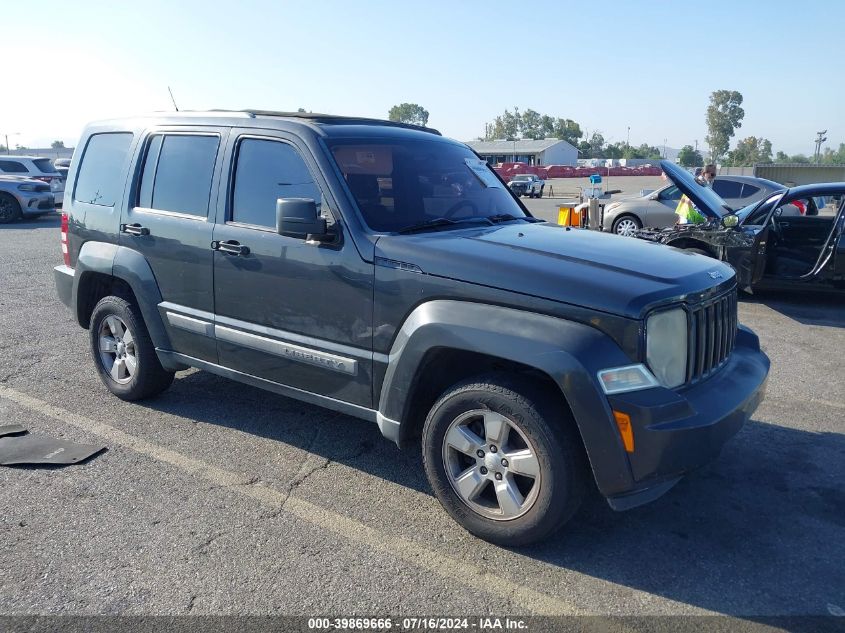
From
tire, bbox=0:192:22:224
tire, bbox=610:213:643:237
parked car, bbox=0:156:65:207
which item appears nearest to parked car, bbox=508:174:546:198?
tire, bbox=610:213:643:237

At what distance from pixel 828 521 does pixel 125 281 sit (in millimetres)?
4656

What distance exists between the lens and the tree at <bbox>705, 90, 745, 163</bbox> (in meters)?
134

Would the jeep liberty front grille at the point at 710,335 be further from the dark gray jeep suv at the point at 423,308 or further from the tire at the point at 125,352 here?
the tire at the point at 125,352

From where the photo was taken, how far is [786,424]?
4.94 metres

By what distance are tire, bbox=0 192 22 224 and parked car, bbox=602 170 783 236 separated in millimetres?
14969

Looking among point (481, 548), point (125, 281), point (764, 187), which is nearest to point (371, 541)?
point (481, 548)

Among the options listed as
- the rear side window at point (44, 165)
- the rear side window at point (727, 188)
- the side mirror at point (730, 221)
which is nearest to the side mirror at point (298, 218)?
the side mirror at point (730, 221)

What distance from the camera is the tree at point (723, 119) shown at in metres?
134

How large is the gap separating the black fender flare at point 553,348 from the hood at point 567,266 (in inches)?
5.3

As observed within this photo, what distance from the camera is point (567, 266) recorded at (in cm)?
336

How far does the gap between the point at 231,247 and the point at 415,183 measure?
A: 1173 millimetres

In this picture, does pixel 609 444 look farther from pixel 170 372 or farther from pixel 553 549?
pixel 170 372

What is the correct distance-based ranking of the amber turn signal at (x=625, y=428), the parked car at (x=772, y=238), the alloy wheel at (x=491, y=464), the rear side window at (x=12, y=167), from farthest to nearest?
the rear side window at (x=12, y=167) → the parked car at (x=772, y=238) → the alloy wheel at (x=491, y=464) → the amber turn signal at (x=625, y=428)

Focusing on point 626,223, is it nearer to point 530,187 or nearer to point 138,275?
point 138,275
